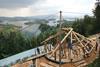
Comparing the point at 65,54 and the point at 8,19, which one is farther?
the point at 8,19

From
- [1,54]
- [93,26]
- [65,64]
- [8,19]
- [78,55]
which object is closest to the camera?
[65,64]

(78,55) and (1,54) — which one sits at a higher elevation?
(78,55)

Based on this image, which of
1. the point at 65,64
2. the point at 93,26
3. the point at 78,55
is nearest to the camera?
the point at 65,64

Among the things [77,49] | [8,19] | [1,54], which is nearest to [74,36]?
[77,49]

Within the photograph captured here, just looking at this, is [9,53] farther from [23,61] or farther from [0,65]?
[23,61]

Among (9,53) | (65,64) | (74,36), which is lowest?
(9,53)

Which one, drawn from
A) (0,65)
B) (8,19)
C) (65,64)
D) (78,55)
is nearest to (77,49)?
(78,55)

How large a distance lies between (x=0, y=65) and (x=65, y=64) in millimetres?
4424

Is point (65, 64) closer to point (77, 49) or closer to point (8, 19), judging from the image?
point (77, 49)

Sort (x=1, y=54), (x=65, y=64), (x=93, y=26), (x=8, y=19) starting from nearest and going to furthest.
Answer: (x=65, y=64)
(x=1, y=54)
(x=93, y=26)
(x=8, y=19)

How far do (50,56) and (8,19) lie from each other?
2199 cm

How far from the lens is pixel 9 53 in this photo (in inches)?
948

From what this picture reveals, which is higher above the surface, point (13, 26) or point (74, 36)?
point (74, 36)

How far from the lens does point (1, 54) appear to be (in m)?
23.0
